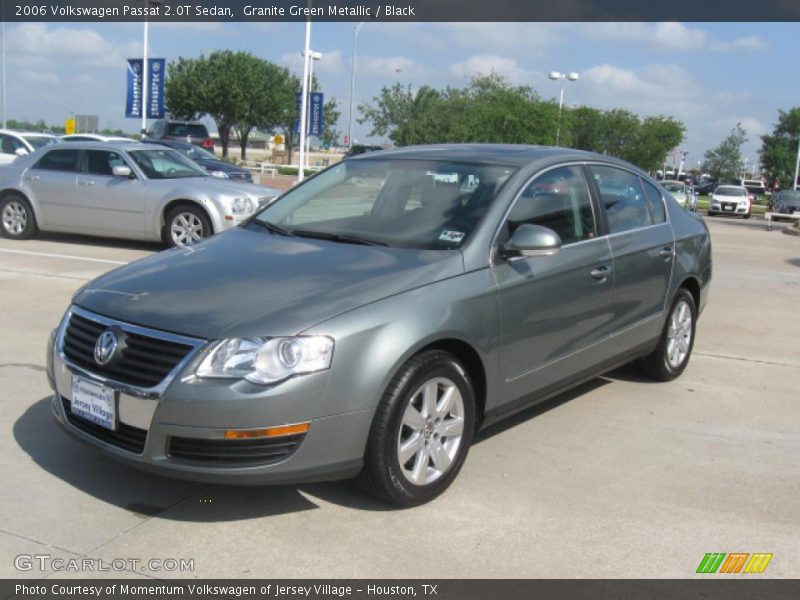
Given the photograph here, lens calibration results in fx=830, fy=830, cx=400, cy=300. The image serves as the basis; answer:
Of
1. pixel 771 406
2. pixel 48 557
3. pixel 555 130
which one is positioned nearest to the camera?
pixel 48 557

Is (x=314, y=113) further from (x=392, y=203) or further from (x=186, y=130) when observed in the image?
(x=392, y=203)

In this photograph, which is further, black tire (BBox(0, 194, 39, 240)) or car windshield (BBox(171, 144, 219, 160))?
car windshield (BBox(171, 144, 219, 160))

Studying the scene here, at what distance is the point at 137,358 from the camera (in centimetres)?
A: 350

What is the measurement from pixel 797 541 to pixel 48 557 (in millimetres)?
3172

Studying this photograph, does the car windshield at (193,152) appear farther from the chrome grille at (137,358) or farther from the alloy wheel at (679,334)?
the chrome grille at (137,358)

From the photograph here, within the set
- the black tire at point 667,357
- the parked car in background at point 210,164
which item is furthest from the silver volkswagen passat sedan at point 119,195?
the black tire at point 667,357

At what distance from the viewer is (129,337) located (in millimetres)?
3547

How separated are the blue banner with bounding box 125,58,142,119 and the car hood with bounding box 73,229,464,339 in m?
29.2

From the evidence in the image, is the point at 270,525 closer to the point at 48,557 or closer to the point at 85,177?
the point at 48,557

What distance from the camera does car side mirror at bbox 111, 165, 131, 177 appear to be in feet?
37.9

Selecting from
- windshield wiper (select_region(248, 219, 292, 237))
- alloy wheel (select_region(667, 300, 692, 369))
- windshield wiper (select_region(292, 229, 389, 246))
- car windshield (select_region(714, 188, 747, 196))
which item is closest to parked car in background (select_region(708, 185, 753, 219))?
car windshield (select_region(714, 188, 747, 196))

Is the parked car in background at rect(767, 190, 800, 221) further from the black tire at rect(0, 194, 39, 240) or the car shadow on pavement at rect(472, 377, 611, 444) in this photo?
the car shadow on pavement at rect(472, 377, 611, 444)

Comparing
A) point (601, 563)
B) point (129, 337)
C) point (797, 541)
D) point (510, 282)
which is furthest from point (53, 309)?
point (797, 541)

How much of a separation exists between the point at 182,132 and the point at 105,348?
28.0 metres
